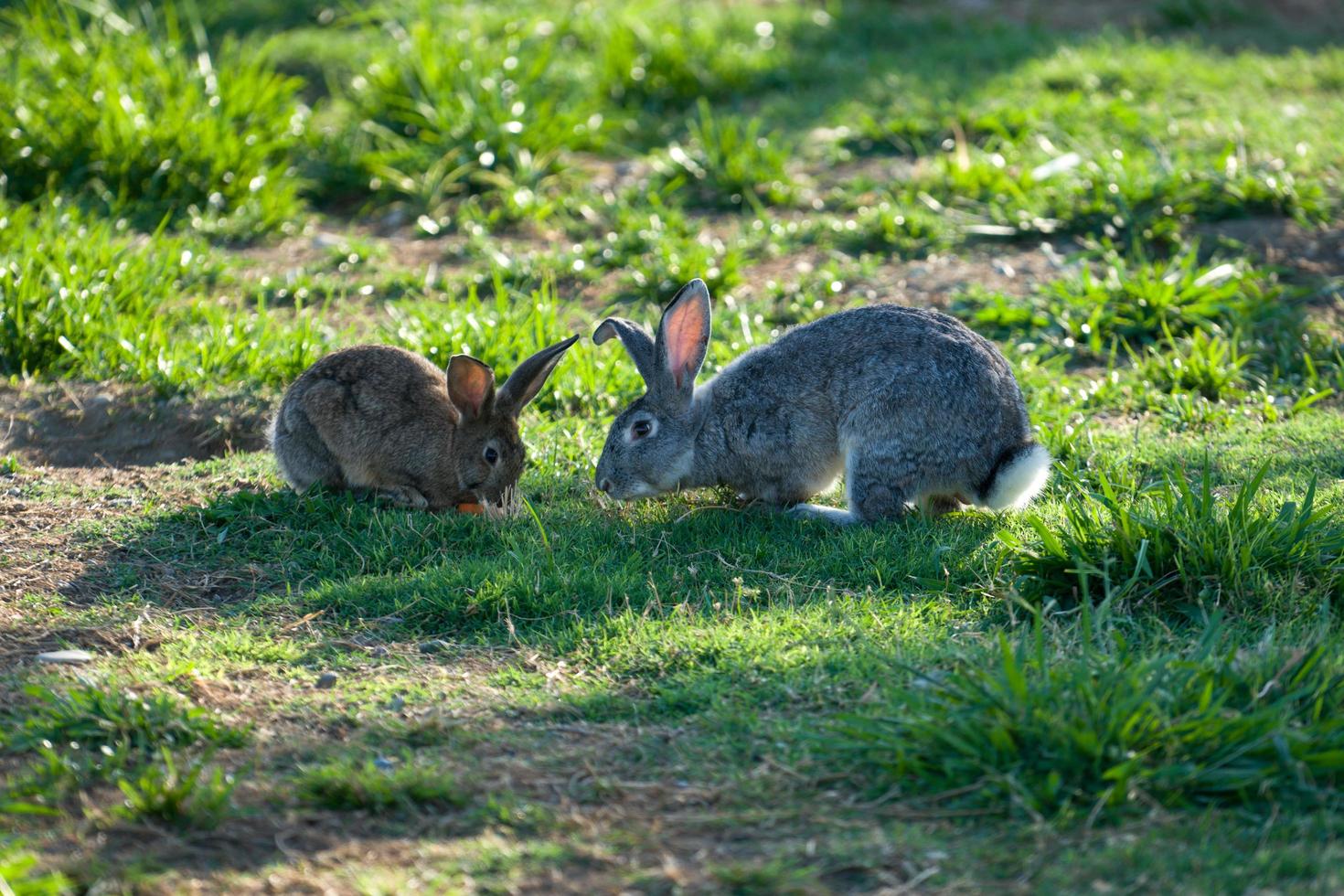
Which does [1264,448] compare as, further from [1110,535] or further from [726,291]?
[726,291]

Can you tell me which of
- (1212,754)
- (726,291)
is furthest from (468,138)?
(1212,754)

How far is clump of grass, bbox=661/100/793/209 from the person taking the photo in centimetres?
954

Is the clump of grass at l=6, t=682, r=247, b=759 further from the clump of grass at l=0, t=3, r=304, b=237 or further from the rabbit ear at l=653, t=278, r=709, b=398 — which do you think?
the clump of grass at l=0, t=3, r=304, b=237

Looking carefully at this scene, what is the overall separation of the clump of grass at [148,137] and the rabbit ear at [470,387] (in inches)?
140

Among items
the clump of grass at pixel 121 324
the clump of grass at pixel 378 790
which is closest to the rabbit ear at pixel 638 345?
the clump of grass at pixel 121 324

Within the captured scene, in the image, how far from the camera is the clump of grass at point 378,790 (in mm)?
3684

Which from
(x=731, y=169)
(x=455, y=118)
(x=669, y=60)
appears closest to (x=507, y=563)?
(x=731, y=169)

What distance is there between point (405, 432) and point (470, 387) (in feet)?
1.12

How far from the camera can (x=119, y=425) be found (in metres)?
6.68

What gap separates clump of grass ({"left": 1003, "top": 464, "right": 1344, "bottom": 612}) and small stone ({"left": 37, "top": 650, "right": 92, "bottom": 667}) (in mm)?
3049

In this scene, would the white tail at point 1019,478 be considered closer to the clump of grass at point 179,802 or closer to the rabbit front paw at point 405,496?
the rabbit front paw at point 405,496

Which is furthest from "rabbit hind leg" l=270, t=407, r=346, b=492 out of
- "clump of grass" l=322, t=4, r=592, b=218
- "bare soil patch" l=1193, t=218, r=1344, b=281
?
"bare soil patch" l=1193, t=218, r=1344, b=281

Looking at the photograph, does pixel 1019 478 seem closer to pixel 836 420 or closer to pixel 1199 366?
pixel 836 420

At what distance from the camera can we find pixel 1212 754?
3.62 m
